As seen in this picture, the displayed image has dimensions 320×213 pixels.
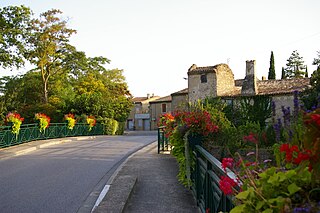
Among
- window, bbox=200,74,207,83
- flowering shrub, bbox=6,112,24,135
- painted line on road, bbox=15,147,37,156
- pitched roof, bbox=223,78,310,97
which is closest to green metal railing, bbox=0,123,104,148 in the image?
flowering shrub, bbox=6,112,24,135

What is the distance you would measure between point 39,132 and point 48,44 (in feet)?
55.8

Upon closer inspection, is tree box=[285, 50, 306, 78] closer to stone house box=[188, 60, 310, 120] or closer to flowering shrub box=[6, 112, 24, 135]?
stone house box=[188, 60, 310, 120]

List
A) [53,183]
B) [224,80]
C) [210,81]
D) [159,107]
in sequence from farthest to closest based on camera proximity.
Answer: [159,107] < [224,80] < [210,81] < [53,183]

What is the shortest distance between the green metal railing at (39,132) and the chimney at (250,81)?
14.8m

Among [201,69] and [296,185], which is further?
[201,69]

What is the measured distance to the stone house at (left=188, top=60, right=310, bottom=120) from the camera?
31328mm

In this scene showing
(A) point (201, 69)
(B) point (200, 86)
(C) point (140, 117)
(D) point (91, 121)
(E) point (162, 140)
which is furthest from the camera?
(C) point (140, 117)

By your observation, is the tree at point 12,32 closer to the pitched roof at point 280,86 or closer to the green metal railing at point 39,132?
the green metal railing at point 39,132

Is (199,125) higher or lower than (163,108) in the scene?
lower

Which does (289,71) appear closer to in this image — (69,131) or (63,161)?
(69,131)

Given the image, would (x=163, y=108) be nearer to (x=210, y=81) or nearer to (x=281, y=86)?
(x=210, y=81)

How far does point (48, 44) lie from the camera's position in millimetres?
36188

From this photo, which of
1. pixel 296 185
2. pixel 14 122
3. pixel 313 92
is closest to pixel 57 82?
pixel 14 122

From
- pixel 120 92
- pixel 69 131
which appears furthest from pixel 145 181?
pixel 120 92
